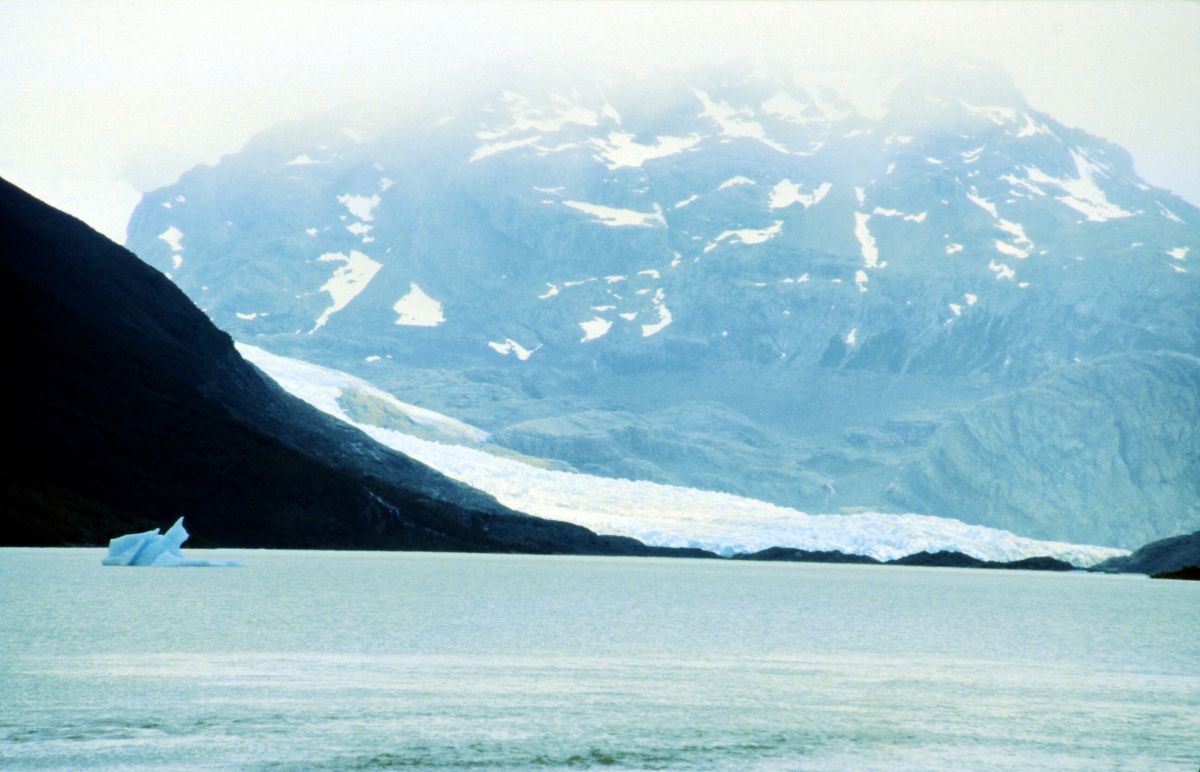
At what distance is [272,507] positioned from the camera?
17600 cm

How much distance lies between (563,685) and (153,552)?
80119 mm

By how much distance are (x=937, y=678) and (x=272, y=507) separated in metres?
143

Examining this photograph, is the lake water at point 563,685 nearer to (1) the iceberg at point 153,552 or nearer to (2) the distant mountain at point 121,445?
(1) the iceberg at point 153,552

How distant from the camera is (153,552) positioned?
11025cm

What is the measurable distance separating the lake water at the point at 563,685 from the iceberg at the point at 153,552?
33.5m

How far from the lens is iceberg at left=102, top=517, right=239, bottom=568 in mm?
107625

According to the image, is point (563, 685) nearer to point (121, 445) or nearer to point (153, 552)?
point (153, 552)

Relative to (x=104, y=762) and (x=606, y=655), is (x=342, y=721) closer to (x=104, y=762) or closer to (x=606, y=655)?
(x=104, y=762)

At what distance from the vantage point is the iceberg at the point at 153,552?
108 metres

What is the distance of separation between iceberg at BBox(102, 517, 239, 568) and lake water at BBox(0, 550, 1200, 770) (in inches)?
1318

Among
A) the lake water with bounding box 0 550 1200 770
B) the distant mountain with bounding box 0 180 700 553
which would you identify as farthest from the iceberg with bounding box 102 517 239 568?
the lake water with bounding box 0 550 1200 770

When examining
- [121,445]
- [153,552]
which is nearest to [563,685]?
[153,552]

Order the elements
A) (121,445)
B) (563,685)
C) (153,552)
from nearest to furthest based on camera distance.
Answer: (563,685) → (153,552) → (121,445)

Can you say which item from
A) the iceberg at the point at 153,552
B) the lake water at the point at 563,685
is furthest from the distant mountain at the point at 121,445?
the lake water at the point at 563,685
